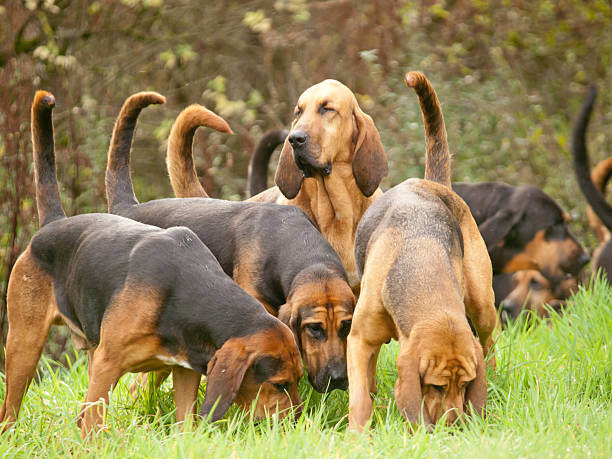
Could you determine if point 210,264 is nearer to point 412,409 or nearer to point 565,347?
point 412,409

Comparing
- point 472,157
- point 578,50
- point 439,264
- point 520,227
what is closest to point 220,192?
point 472,157

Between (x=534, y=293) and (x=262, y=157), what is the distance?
3318mm

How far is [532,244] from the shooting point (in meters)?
9.27

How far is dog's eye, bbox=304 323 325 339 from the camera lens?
5484 millimetres

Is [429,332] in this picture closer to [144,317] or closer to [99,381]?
[144,317]

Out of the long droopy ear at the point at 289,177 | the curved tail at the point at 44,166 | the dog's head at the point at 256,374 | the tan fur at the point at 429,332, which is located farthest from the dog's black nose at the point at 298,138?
the dog's head at the point at 256,374

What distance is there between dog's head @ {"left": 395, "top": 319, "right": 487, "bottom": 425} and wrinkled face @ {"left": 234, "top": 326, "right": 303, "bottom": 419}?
2.04ft

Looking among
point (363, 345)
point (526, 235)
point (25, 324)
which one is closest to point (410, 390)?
point (363, 345)

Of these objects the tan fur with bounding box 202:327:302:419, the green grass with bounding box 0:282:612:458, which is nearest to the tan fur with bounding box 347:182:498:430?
the green grass with bounding box 0:282:612:458

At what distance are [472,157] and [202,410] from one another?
7.96 metres

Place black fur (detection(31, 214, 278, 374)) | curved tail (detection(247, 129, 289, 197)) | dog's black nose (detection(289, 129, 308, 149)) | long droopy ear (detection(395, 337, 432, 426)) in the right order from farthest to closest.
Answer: curved tail (detection(247, 129, 289, 197)) < dog's black nose (detection(289, 129, 308, 149)) < black fur (detection(31, 214, 278, 374)) < long droopy ear (detection(395, 337, 432, 426))

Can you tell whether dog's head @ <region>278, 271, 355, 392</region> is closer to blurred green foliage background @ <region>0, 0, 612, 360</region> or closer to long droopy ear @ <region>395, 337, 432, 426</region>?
long droopy ear @ <region>395, 337, 432, 426</region>

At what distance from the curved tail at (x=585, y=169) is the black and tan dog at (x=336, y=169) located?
2694 millimetres

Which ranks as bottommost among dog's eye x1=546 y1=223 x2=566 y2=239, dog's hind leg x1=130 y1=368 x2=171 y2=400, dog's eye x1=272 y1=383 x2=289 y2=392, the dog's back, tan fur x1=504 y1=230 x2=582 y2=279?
tan fur x1=504 y1=230 x2=582 y2=279
